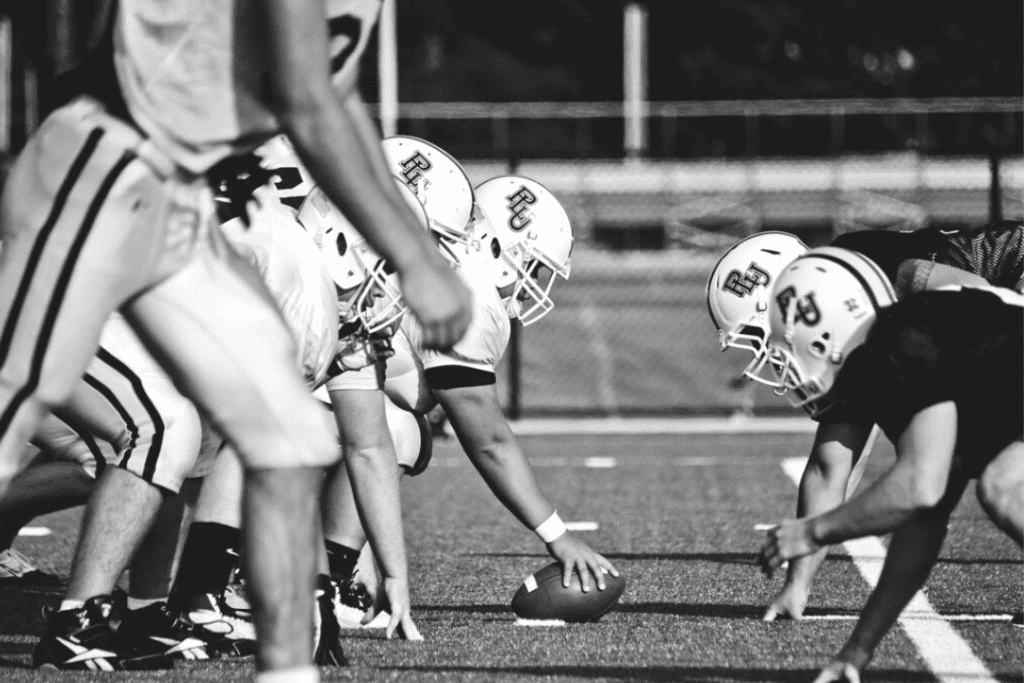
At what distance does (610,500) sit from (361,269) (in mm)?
3783

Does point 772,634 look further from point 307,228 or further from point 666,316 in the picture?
point 666,316

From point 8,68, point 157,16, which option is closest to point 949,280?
point 157,16

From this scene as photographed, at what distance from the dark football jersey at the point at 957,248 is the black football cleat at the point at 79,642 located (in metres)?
2.30

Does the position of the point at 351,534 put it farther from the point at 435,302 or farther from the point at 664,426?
the point at 664,426

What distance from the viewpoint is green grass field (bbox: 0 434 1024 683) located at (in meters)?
3.96

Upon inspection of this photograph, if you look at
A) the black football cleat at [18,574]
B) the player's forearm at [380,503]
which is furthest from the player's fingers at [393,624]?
the black football cleat at [18,574]

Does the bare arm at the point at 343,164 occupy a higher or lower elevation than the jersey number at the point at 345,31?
lower

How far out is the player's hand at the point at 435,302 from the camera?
2.74 m

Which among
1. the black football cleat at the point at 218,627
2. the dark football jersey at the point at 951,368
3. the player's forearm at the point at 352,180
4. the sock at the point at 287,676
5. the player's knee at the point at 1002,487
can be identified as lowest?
the black football cleat at the point at 218,627

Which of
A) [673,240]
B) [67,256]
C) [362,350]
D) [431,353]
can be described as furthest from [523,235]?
[673,240]

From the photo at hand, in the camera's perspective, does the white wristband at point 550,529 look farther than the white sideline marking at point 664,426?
No

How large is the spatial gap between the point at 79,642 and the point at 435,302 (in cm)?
171

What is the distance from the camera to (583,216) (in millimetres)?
21203

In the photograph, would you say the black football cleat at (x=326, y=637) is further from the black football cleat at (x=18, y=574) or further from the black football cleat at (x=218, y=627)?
the black football cleat at (x=18, y=574)
